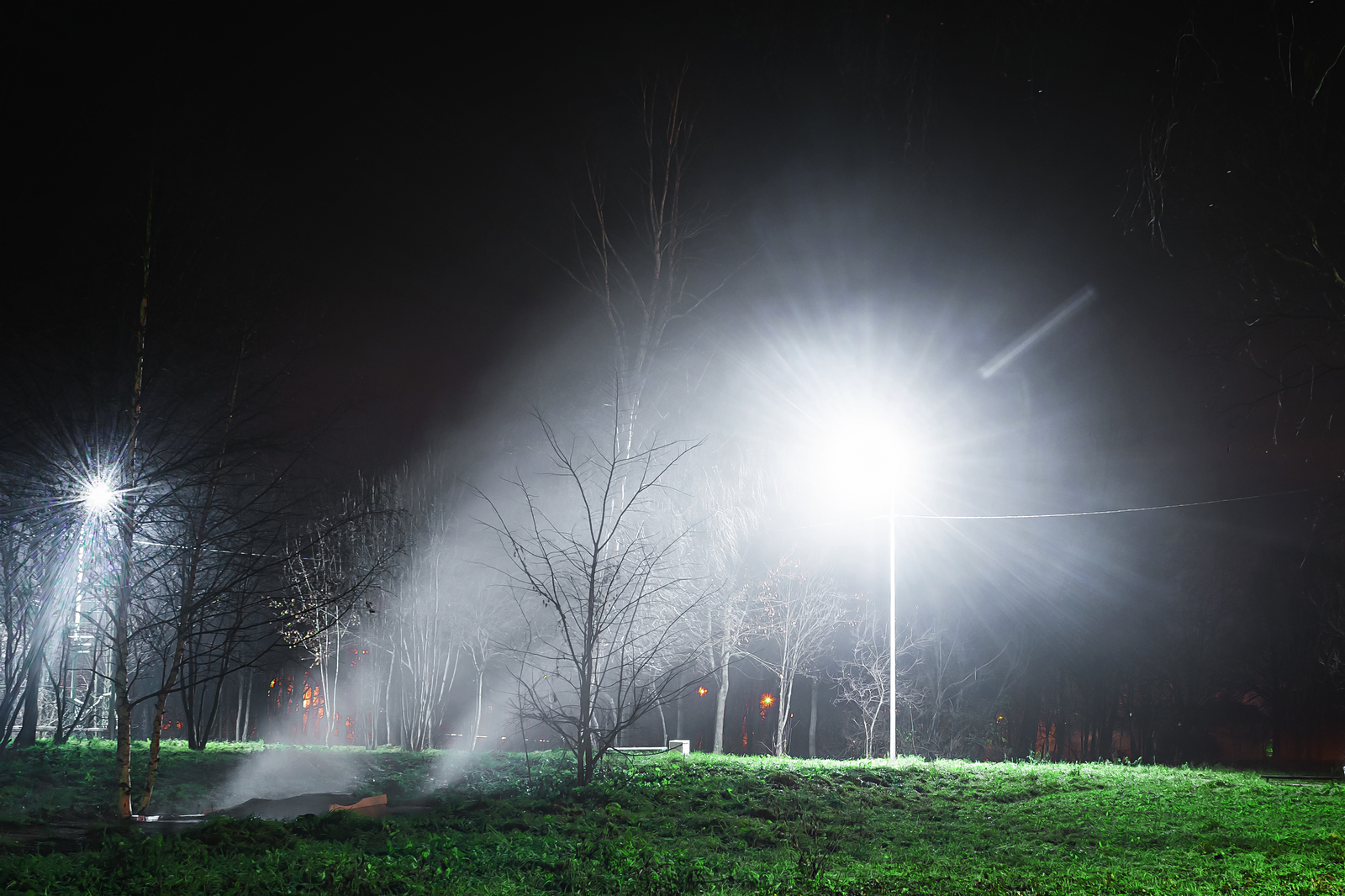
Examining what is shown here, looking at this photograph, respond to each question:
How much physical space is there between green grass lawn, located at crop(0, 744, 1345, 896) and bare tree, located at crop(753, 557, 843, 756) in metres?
15.8

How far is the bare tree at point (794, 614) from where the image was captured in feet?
90.1

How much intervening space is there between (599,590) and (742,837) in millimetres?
3256

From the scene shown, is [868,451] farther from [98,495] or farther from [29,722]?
[29,722]

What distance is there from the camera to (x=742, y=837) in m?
6.76

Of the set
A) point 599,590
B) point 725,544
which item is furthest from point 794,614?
point 599,590

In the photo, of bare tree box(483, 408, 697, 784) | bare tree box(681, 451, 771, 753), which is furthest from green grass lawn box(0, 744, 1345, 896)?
bare tree box(681, 451, 771, 753)

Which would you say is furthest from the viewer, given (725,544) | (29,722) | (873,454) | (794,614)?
(794,614)

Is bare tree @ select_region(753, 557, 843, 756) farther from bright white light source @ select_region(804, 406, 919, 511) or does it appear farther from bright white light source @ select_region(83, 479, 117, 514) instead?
bright white light source @ select_region(83, 479, 117, 514)

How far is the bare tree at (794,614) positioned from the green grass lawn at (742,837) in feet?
52.0

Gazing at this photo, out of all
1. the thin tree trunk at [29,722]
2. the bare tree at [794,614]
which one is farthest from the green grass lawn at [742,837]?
the bare tree at [794,614]

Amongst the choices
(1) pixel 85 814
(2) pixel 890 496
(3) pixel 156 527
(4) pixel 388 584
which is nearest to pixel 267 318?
(3) pixel 156 527

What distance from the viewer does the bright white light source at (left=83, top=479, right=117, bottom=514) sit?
7934mm

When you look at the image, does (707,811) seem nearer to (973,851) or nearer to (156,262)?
(973,851)

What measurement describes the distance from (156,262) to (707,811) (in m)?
8.26
